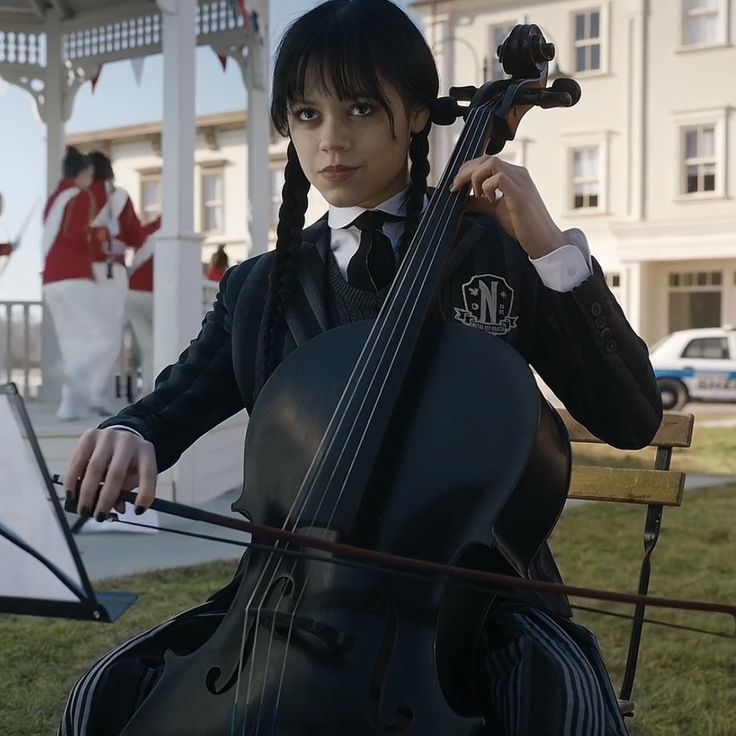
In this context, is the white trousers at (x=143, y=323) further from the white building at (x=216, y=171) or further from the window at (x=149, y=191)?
the window at (x=149, y=191)

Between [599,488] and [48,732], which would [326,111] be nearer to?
[599,488]

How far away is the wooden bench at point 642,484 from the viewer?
185cm

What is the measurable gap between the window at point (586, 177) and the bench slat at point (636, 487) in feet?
57.8


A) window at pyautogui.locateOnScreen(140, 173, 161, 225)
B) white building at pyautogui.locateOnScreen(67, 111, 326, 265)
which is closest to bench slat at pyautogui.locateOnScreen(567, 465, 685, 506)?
white building at pyautogui.locateOnScreen(67, 111, 326, 265)

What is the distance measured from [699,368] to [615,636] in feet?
33.6

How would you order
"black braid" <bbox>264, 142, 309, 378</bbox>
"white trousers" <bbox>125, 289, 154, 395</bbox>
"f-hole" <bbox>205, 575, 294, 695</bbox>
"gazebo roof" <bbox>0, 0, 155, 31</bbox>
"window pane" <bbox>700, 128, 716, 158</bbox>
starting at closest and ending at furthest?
"f-hole" <bbox>205, 575, 294, 695</bbox> < "black braid" <bbox>264, 142, 309, 378</bbox> < "white trousers" <bbox>125, 289, 154, 395</bbox> < "gazebo roof" <bbox>0, 0, 155, 31</bbox> < "window pane" <bbox>700, 128, 716, 158</bbox>

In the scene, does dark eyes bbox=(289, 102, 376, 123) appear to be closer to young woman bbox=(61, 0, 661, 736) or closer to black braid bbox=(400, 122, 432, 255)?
young woman bbox=(61, 0, 661, 736)

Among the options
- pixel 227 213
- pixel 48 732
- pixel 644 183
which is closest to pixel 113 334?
pixel 48 732

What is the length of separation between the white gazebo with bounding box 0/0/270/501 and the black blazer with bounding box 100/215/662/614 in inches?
143

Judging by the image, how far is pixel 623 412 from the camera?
1266 millimetres

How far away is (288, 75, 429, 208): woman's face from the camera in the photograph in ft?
4.16

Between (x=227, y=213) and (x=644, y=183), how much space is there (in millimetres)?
9043

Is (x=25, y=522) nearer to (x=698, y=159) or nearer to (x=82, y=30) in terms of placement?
(x=82, y=30)

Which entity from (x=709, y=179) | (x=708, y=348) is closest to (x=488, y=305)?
(x=708, y=348)
